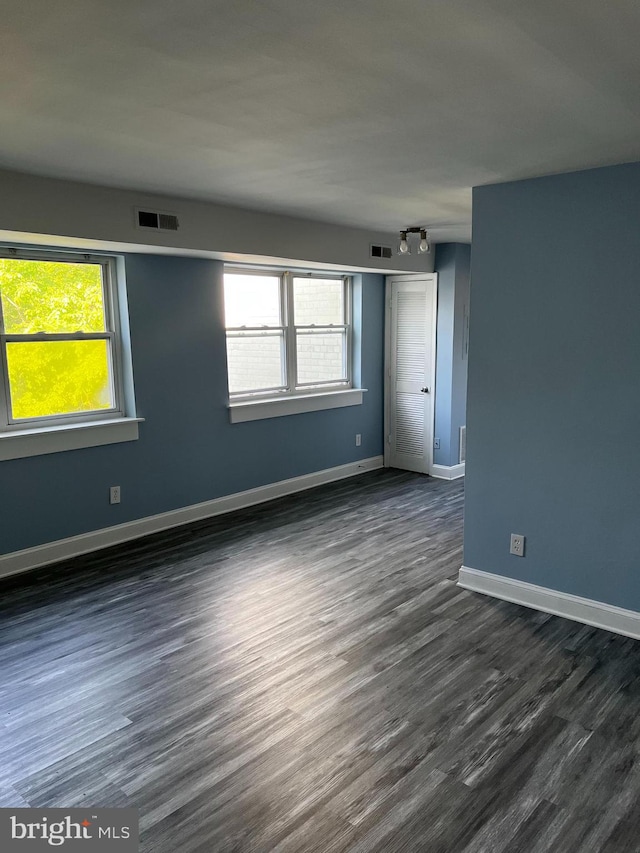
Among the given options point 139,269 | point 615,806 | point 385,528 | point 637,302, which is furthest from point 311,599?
point 139,269

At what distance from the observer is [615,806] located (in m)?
2.04

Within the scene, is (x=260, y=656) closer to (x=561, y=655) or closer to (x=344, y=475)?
(x=561, y=655)

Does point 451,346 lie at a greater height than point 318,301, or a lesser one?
lesser

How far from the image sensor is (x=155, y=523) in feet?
15.5

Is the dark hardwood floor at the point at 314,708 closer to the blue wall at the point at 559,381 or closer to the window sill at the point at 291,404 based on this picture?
the blue wall at the point at 559,381

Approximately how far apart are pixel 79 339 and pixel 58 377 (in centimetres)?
30

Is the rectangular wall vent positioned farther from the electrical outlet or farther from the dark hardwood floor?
the electrical outlet

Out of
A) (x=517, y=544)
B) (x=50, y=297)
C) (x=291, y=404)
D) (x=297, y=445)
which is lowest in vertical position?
(x=517, y=544)

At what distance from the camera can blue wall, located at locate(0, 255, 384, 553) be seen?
4.08m

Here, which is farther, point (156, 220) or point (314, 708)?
point (156, 220)

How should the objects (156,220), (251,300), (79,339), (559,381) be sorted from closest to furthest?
(559,381)
(156,220)
(79,339)
(251,300)

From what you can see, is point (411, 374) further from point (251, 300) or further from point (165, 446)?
point (165, 446)

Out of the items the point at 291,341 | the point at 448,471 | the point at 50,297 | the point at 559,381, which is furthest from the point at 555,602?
the point at 50,297

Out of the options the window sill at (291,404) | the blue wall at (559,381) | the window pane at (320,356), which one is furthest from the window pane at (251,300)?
the blue wall at (559,381)
